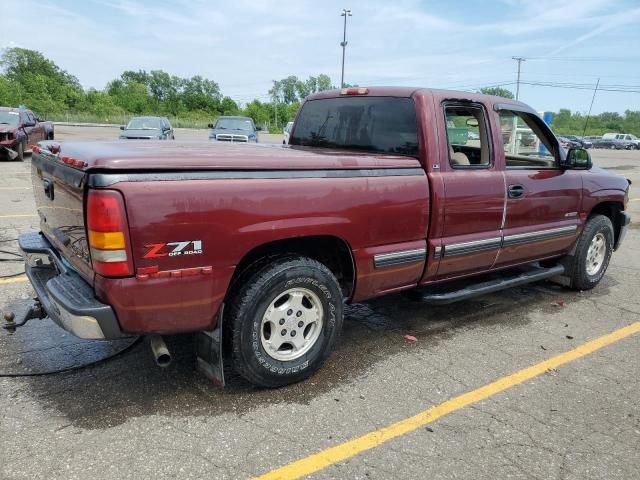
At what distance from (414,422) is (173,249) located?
1662 millimetres

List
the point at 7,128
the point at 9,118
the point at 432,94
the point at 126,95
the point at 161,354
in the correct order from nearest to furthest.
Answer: the point at 161,354, the point at 432,94, the point at 7,128, the point at 9,118, the point at 126,95

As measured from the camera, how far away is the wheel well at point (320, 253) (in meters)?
3.23

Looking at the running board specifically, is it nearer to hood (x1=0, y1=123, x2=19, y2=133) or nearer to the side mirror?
the side mirror

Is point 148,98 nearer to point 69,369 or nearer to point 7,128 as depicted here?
point 7,128

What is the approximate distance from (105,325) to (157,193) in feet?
2.38

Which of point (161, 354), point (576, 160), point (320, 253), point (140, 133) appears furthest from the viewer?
point (140, 133)

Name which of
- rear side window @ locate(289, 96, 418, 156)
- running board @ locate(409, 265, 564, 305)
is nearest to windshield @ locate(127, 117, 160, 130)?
rear side window @ locate(289, 96, 418, 156)

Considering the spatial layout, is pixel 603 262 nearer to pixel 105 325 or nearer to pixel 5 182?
pixel 105 325

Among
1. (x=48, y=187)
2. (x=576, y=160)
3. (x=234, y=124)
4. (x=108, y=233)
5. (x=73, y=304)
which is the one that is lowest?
(x=73, y=304)

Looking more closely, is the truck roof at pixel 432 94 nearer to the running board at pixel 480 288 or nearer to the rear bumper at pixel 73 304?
the running board at pixel 480 288

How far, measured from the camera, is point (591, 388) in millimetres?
3582

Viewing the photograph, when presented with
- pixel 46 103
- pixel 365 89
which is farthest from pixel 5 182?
pixel 46 103

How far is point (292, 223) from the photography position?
3.15 metres

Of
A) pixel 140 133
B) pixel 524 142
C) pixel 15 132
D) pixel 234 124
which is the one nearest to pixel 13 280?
pixel 524 142
